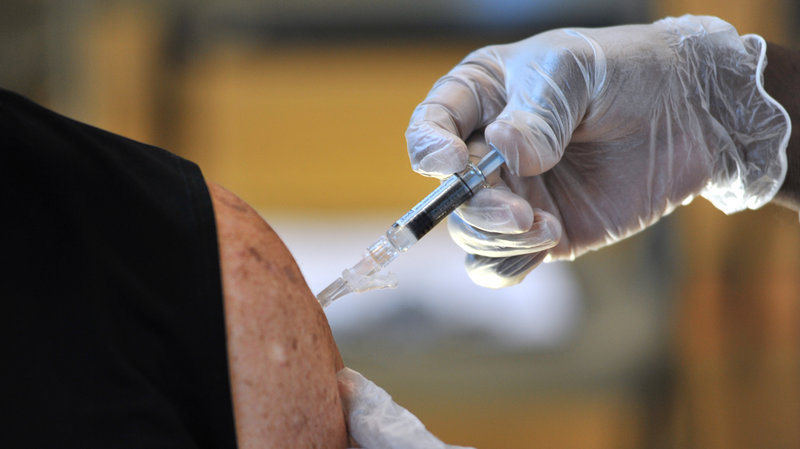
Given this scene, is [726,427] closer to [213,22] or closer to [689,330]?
[689,330]

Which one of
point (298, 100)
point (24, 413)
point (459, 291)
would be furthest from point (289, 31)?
point (24, 413)

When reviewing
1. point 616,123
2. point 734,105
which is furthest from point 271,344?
point 734,105

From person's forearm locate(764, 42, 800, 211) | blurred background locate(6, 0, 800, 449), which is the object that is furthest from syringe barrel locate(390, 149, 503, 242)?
blurred background locate(6, 0, 800, 449)

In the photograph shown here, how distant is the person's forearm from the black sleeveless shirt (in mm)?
1100

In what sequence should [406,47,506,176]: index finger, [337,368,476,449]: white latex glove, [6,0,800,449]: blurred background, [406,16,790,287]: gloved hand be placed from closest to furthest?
[337,368,476,449]: white latex glove → [406,47,506,176]: index finger → [406,16,790,287]: gloved hand → [6,0,800,449]: blurred background

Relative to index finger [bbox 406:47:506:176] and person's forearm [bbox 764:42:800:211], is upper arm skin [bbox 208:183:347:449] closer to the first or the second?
index finger [bbox 406:47:506:176]

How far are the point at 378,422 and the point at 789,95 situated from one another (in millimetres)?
1027

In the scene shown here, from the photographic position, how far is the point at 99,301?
636 mm

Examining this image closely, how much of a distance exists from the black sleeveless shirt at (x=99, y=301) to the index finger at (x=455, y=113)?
42cm

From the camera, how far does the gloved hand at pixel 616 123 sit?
1122 millimetres

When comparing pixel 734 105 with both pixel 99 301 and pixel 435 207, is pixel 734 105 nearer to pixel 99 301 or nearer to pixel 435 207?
pixel 435 207

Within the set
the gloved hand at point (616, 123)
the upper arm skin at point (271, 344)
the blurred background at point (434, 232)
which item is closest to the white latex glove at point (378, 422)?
the upper arm skin at point (271, 344)

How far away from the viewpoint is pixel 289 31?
3031mm

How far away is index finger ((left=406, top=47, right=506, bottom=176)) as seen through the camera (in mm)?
1014
